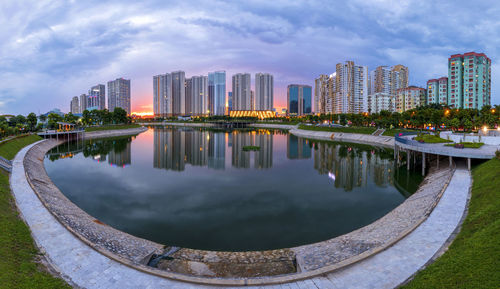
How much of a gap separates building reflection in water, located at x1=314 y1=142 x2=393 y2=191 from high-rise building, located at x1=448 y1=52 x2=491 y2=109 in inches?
4038

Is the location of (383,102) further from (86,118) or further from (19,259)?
(19,259)

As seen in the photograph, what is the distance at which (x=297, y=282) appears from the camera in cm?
955

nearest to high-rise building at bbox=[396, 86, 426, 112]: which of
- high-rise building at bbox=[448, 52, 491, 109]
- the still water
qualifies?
high-rise building at bbox=[448, 52, 491, 109]

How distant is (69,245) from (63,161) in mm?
40721

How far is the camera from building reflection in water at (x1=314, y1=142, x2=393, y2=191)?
103ft

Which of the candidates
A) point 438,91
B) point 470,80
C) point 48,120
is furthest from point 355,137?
point 48,120

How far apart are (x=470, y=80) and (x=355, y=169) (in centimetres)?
12248

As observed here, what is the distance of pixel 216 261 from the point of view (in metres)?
13.0

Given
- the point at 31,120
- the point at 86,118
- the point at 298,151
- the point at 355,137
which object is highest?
the point at 86,118

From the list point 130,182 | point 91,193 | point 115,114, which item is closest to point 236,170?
point 130,182

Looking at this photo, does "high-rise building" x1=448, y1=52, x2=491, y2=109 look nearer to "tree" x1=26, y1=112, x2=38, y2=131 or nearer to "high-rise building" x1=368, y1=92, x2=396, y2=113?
"high-rise building" x1=368, y1=92, x2=396, y2=113

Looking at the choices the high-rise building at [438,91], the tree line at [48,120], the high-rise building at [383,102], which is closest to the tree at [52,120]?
the tree line at [48,120]

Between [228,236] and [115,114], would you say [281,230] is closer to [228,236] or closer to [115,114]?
[228,236]

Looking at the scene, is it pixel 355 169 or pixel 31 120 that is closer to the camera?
pixel 355 169
